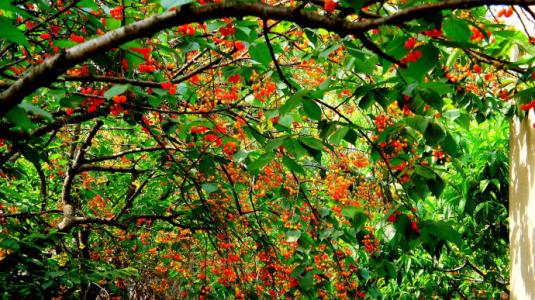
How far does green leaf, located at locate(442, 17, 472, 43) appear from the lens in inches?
54.1

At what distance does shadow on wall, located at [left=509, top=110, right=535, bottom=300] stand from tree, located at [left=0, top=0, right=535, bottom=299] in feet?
0.77

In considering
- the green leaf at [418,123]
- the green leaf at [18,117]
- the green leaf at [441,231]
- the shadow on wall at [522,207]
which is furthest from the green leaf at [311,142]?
the shadow on wall at [522,207]

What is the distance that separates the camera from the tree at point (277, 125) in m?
1.48

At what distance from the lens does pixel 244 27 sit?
184 cm

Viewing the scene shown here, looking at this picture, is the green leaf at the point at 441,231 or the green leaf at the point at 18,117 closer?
the green leaf at the point at 18,117

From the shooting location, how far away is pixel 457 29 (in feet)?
4.56

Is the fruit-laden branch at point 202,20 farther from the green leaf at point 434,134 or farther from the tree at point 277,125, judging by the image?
the green leaf at point 434,134

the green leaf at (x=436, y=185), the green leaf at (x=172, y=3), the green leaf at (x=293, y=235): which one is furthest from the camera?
the green leaf at (x=293, y=235)

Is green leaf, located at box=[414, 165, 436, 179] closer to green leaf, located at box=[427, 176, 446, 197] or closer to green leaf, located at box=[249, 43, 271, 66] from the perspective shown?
green leaf, located at box=[427, 176, 446, 197]

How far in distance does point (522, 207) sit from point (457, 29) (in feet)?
8.85

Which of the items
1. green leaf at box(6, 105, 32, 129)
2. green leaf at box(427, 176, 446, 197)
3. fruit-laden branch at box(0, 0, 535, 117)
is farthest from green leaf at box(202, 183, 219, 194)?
fruit-laden branch at box(0, 0, 535, 117)

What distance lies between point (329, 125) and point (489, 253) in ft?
11.4

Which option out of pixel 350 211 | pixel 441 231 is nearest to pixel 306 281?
pixel 350 211

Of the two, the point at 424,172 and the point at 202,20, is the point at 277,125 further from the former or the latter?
the point at 202,20
